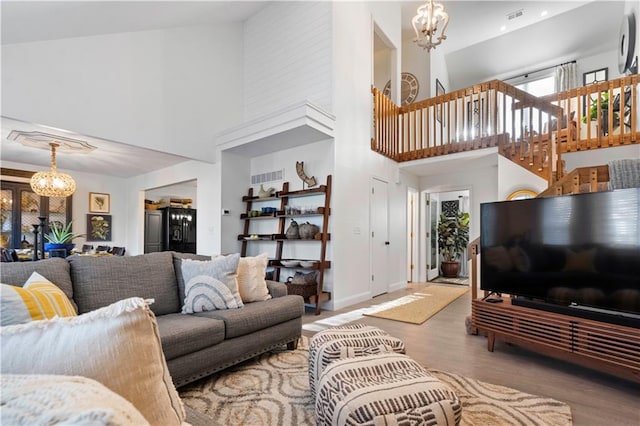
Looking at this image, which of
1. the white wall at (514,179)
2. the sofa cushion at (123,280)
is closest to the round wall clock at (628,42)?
the white wall at (514,179)

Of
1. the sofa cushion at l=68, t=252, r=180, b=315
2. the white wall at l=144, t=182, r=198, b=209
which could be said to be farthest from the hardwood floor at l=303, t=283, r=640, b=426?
the white wall at l=144, t=182, r=198, b=209

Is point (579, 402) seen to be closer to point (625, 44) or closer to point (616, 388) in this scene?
point (616, 388)

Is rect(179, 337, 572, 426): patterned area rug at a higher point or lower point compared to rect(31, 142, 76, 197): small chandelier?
lower

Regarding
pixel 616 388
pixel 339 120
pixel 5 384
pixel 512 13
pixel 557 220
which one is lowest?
pixel 616 388

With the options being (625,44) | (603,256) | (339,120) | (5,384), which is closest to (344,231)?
(339,120)

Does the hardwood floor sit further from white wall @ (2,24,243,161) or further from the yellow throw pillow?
white wall @ (2,24,243,161)

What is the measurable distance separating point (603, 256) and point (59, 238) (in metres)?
5.61

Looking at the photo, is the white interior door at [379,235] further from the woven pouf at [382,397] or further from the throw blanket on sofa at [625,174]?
the woven pouf at [382,397]

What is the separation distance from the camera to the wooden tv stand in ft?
7.04

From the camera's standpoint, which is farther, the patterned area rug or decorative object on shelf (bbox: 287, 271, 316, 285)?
decorative object on shelf (bbox: 287, 271, 316, 285)

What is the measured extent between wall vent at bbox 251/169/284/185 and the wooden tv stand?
3.61 metres

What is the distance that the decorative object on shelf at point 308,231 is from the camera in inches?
183

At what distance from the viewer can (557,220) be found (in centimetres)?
264

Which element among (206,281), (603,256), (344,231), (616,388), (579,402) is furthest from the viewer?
(344,231)
